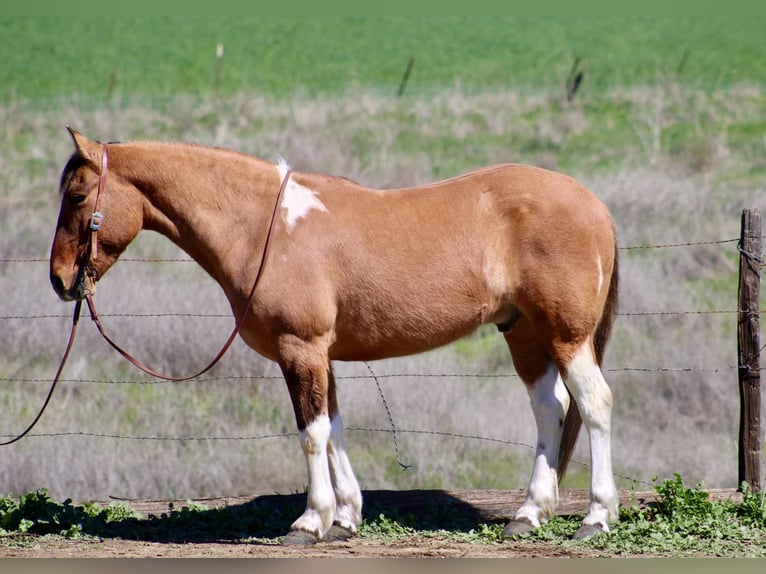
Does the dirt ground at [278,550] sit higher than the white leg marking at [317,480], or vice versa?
the white leg marking at [317,480]

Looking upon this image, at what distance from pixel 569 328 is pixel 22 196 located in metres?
11.5

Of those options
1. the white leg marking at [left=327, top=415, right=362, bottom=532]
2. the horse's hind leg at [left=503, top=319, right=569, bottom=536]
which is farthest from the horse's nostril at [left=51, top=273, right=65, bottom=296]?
the horse's hind leg at [left=503, top=319, right=569, bottom=536]

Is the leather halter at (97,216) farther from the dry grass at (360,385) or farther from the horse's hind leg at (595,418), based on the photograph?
the horse's hind leg at (595,418)

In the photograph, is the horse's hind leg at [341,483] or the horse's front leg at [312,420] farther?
the horse's hind leg at [341,483]

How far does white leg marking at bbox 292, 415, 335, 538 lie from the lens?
5227 millimetres

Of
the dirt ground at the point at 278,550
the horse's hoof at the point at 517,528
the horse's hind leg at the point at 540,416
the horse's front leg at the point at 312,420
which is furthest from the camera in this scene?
the horse's hind leg at the point at 540,416

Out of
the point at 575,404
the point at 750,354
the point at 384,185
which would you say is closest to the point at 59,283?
the point at 575,404

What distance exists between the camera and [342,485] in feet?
18.2

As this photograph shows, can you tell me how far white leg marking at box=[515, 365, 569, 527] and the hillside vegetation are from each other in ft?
1.68

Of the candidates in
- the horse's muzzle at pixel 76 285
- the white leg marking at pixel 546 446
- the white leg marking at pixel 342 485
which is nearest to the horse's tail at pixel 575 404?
the white leg marking at pixel 546 446

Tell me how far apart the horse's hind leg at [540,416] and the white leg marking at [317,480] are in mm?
1052

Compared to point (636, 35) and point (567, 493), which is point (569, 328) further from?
point (636, 35)

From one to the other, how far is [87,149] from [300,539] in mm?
2428

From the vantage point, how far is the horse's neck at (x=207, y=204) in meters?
5.31
